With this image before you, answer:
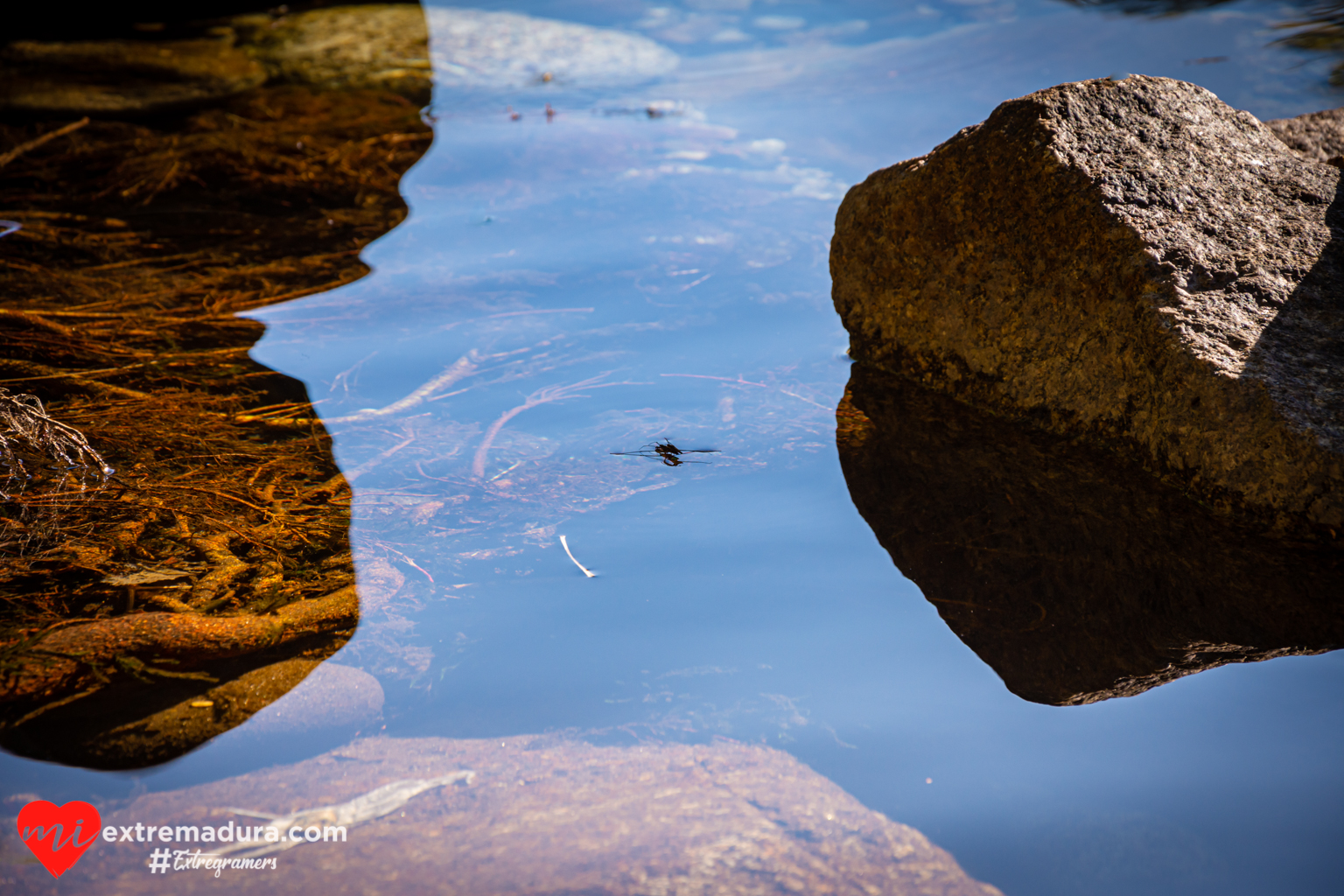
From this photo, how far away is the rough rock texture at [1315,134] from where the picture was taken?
9.41ft

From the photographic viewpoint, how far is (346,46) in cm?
715

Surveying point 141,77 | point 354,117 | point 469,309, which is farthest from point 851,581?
point 141,77

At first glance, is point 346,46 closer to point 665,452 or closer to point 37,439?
point 37,439

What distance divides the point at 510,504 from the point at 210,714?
82 cm

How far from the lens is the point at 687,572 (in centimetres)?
191

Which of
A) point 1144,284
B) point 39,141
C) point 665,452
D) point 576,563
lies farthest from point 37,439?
point 39,141

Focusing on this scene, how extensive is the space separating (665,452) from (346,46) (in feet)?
21.4

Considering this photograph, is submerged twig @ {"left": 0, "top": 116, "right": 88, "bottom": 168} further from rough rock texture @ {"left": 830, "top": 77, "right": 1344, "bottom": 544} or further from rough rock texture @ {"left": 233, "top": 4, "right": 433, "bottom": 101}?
rough rock texture @ {"left": 830, "top": 77, "right": 1344, "bottom": 544}

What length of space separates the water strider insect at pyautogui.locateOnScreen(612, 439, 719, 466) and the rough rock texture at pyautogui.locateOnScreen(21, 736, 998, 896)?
946 mm

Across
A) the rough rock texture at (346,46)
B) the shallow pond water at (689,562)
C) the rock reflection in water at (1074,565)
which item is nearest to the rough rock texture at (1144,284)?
the rock reflection in water at (1074,565)

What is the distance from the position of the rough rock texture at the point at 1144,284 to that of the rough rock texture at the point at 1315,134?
0.56m

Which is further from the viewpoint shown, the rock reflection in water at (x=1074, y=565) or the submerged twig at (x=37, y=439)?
the submerged twig at (x=37, y=439)

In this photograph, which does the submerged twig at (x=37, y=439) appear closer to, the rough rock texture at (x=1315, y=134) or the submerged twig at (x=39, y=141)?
the submerged twig at (x=39, y=141)

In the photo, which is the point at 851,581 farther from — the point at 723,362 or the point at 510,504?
the point at 723,362
